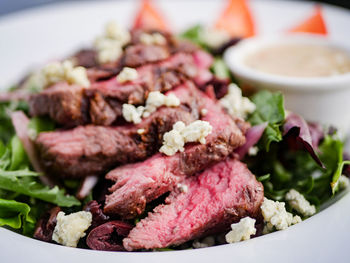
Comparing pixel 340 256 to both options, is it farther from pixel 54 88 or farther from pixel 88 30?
pixel 88 30

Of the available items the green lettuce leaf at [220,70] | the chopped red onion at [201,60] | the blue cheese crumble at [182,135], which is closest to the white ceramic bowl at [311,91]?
the green lettuce leaf at [220,70]

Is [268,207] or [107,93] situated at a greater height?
[107,93]

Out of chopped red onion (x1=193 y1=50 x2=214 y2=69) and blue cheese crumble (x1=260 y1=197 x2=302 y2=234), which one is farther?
chopped red onion (x1=193 y1=50 x2=214 y2=69)

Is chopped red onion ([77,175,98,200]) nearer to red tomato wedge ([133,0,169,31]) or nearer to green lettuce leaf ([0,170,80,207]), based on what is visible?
green lettuce leaf ([0,170,80,207])

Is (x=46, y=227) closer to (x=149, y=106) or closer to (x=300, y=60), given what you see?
(x=149, y=106)

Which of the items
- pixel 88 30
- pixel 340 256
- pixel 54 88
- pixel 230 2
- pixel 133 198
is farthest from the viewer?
pixel 88 30

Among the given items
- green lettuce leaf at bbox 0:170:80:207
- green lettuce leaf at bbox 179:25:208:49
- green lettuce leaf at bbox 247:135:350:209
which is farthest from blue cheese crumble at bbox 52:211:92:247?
green lettuce leaf at bbox 179:25:208:49

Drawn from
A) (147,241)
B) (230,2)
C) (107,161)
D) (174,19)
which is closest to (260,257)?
(147,241)

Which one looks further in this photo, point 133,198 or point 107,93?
point 107,93
